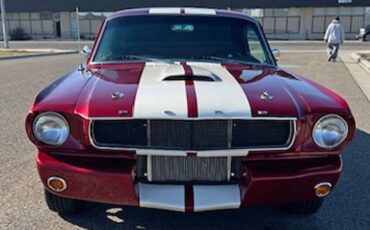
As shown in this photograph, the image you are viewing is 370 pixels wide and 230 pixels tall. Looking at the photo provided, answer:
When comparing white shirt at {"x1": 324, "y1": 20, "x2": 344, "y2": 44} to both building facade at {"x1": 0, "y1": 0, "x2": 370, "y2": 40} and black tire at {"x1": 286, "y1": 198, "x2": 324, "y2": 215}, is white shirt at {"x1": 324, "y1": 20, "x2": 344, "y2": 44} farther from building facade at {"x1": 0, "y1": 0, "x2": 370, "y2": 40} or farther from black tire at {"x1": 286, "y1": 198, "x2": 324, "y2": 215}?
building facade at {"x1": 0, "y1": 0, "x2": 370, "y2": 40}

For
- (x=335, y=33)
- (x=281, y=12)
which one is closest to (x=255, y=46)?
(x=335, y=33)

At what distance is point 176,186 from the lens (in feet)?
8.66

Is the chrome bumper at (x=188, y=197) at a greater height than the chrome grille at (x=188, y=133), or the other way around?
the chrome grille at (x=188, y=133)

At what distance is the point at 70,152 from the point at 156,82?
2.56 ft

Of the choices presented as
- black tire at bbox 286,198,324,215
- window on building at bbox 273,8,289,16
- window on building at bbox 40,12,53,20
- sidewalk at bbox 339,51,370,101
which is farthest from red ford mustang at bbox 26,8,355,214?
window on building at bbox 40,12,53,20

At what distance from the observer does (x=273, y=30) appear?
141ft

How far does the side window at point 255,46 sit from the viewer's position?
4.11 m

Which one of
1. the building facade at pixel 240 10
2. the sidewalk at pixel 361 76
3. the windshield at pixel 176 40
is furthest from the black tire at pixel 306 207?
the building facade at pixel 240 10

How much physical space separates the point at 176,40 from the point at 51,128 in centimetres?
172

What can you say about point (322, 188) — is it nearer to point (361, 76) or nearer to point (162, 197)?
point (162, 197)

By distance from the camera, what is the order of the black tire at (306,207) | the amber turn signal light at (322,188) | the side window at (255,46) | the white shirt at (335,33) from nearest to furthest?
the amber turn signal light at (322,188), the black tire at (306,207), the side window at (255,46), the white shirt at (335,33)

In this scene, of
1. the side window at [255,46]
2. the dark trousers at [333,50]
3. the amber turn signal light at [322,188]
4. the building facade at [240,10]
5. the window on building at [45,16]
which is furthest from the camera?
the window on building at [45,16]

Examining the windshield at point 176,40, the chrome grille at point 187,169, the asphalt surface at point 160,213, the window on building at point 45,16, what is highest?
the windshield at point 176,40

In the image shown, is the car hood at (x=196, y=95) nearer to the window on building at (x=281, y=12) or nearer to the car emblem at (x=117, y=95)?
the car emblem at (x=117, y=95)
